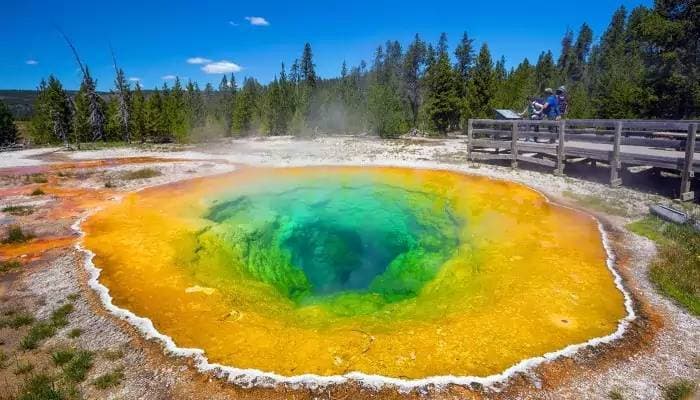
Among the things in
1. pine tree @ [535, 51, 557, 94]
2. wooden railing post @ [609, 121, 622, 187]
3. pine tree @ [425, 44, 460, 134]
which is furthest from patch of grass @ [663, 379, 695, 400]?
pine tree @ [535, 51, 557, 94]

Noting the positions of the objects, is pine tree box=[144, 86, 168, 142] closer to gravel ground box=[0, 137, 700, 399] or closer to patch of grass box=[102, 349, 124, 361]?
gravel ground box=[0, 137, 700, 399]

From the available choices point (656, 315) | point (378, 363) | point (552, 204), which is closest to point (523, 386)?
point (378, 363)

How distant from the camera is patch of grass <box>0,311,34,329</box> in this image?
5602 mm

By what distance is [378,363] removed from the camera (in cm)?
489

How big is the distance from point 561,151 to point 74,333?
1520cm

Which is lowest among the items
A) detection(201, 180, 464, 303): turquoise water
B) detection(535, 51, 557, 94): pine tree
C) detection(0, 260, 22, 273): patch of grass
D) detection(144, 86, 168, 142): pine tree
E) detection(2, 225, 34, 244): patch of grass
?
detection(201, 180, 464, 303): turquoise water

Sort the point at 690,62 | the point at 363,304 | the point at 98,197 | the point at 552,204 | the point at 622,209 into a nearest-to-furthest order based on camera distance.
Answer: the point at 363,304 → the point at 622,209 → the point at 552,204 → the point at 98,197 → the point at 690,62

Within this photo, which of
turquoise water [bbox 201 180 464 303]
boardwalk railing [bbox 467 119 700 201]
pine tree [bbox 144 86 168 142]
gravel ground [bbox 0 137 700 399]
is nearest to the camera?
gravel ground [bbox 0 137 700 399]

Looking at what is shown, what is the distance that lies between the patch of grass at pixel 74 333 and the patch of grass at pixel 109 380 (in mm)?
1224

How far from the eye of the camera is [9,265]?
7.68 meters

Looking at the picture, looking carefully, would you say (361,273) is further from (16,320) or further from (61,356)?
(16,320)

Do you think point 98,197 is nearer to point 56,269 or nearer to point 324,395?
point 56,269

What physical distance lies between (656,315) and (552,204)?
240 inches

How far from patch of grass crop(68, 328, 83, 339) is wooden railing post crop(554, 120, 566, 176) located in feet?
48.4
